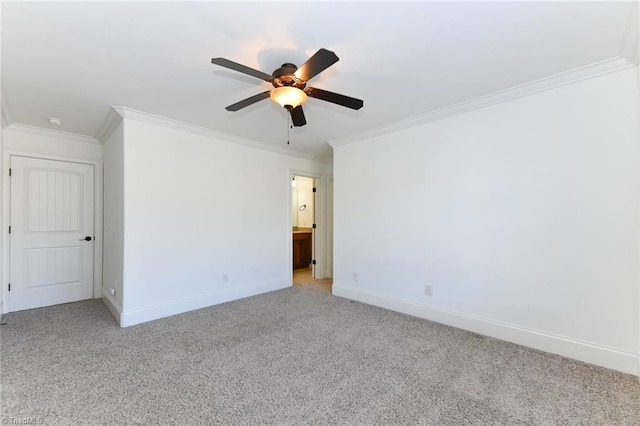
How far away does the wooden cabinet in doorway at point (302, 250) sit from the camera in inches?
242

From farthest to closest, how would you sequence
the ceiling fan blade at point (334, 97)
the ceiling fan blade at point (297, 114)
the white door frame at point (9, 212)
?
the white door frame at point (9, 212) → the ceiling fan blade at point (297, 114) → the ceiling fan blade at point (334, 97)

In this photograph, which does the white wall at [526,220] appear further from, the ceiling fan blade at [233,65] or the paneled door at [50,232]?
the paneled door at [50,232]

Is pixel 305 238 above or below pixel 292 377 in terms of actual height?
above

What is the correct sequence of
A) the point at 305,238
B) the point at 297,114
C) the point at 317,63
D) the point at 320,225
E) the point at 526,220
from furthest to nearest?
the point at 305,238 < the point at 320,225 < the point at 526,220 < the point at 297,114 < the point at 317,63

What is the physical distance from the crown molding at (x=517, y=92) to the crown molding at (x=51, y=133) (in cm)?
409

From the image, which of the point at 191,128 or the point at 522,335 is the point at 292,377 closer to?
the point at 522,335

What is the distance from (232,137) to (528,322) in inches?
163

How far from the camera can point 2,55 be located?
6.79 feet

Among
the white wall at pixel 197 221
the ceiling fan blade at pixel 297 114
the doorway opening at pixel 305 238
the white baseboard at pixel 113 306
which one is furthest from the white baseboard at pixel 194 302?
the ceiling fan blade at pixel 297 114

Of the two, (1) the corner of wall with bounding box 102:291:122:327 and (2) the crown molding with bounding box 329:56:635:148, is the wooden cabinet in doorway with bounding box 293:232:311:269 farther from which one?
(1) the corner of wall with bounding box 102:291:122:327

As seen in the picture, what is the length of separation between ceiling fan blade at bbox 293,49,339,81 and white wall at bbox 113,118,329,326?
2.32m

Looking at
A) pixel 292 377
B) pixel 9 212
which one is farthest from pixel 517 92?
pixel 9 212

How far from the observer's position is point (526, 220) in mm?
2621

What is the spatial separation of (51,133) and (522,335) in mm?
6155
